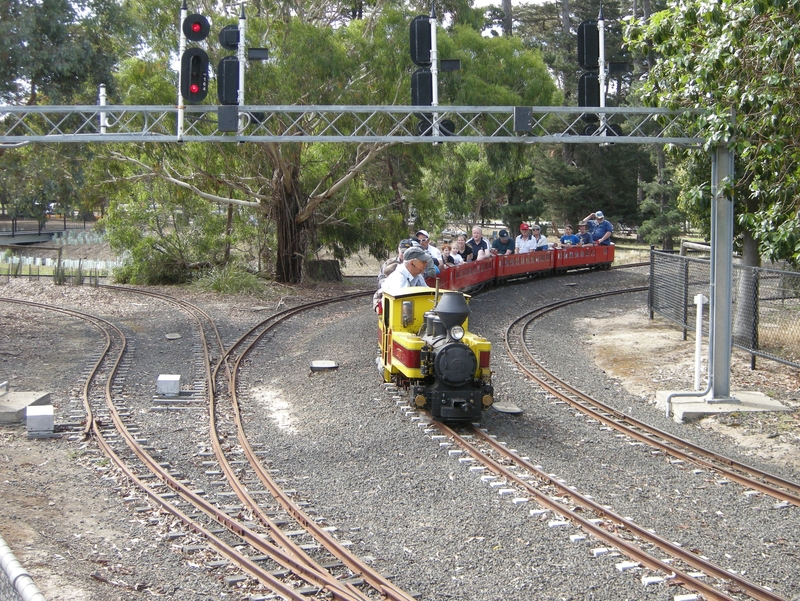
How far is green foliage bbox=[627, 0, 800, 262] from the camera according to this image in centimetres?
1067

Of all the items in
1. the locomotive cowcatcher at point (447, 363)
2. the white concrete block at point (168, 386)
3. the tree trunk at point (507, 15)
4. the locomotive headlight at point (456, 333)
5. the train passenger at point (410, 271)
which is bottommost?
the white concrete block at point (168, 386)

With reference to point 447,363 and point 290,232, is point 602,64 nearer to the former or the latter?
point 447,363

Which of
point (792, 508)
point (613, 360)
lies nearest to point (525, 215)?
point (613, 360)

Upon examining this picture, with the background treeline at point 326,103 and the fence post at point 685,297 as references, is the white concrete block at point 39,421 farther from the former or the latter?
the fence post at point 685,297

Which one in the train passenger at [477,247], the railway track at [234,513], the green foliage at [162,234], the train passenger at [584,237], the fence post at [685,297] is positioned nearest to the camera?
the railway track at [234,513]

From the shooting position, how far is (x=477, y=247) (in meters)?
23.7

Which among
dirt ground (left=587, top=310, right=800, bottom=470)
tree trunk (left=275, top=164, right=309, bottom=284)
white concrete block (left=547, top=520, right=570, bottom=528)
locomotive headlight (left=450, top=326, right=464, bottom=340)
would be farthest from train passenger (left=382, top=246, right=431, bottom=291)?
tree trunk (left=275, top=164, right=309, bottom=284)

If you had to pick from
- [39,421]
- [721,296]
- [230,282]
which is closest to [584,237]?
[230,282]

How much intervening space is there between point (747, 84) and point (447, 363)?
5.47 metres

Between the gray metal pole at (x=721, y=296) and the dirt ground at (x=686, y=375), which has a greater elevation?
the gray metal pole at (x=721, y=296)

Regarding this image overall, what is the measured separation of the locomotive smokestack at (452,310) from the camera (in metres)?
10.4

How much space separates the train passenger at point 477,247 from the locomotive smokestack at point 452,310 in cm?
1238

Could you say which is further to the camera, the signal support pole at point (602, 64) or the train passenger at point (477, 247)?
the train passenger at point (477, 247)

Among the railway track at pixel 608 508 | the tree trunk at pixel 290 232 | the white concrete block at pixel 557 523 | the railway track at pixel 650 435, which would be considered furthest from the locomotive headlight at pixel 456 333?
the tree trunk at pixel 290 232
